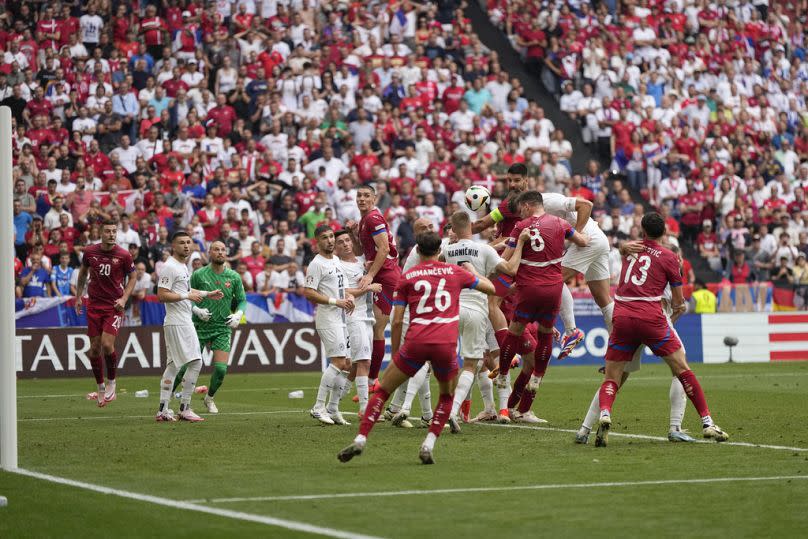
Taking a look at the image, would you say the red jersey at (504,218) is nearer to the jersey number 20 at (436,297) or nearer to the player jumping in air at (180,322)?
the player jumping in air at (180,322)

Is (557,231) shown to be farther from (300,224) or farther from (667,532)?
(300,224)

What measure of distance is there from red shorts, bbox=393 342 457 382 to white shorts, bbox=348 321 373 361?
404cm

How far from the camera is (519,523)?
8.90 metres

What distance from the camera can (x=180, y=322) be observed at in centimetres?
1717

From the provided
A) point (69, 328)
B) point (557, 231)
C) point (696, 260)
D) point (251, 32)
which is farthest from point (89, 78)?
point (557, 231)

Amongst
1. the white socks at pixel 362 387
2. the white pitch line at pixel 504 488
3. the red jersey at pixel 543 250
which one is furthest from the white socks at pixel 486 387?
the white pitch line at pixel 504 488

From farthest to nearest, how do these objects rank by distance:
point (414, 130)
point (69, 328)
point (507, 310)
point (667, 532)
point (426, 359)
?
point (414, 130), point (69, 328), point (507, 310), point (426, 359), point (667, 532)

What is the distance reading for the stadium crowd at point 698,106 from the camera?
3353cm

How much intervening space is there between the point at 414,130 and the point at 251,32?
4.66 metres

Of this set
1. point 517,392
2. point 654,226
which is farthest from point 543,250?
point 654,226

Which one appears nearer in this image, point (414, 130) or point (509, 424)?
point (509, 424)

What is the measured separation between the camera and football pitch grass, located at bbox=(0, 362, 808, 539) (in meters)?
8.87

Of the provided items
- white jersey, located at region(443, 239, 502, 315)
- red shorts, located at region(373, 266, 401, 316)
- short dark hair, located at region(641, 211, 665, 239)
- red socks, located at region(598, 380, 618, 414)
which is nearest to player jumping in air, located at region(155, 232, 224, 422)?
red shorts, located at region(373, 266, 401, 316)

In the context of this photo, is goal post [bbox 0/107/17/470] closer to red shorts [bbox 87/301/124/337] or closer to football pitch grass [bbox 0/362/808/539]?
football pitch grass [bbox 0/362/808/539]
